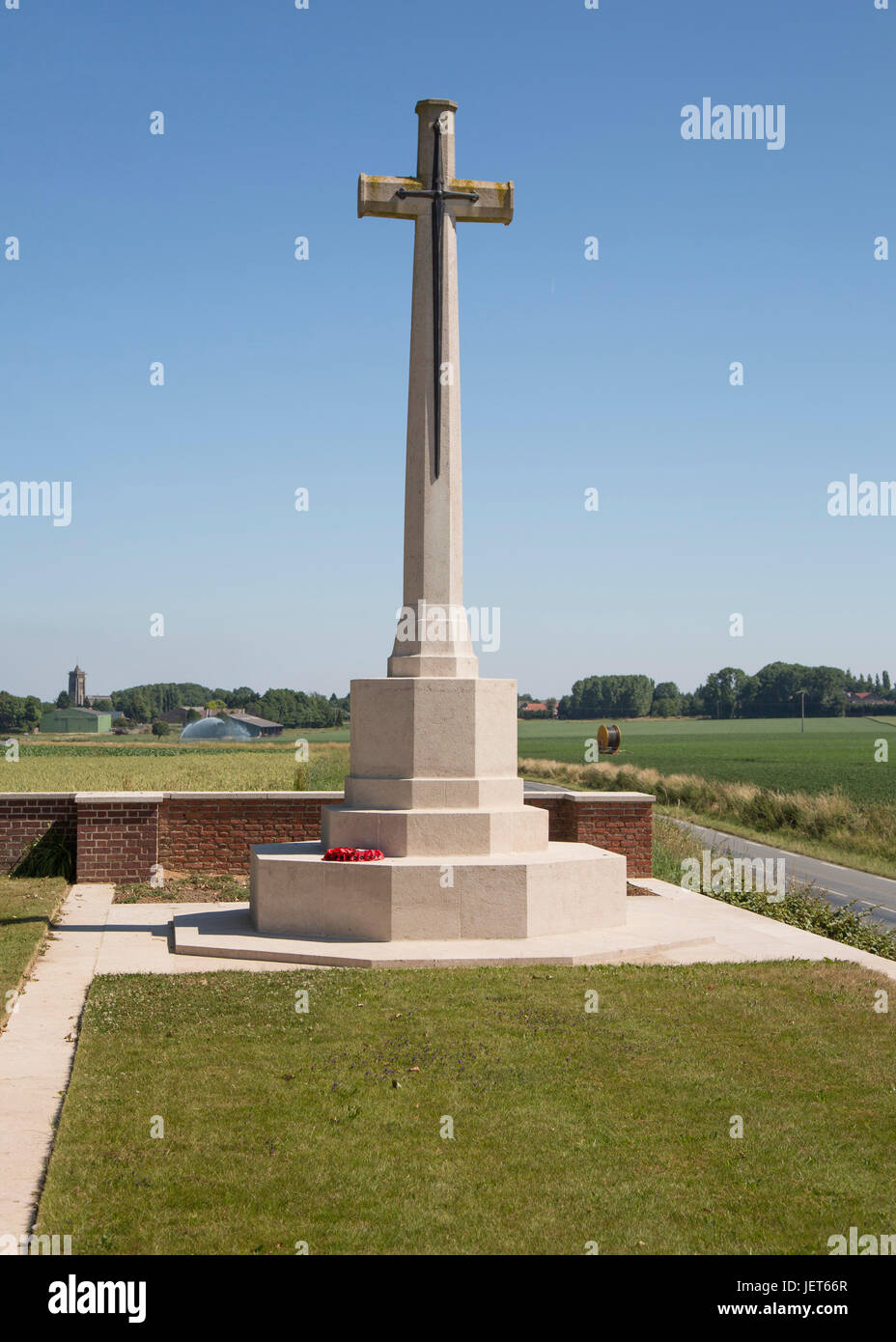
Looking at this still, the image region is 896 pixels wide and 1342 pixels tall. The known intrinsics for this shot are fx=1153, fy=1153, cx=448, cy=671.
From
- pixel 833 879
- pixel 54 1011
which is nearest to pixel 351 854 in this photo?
pixel 54 1011

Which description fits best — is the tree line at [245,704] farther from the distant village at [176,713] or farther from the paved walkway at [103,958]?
the paved walkway at [103,958]

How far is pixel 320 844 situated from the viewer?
39.6 ft

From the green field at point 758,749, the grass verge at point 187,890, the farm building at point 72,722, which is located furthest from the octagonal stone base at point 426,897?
the farm building at point 72,722

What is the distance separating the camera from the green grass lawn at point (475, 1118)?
15.1 ft

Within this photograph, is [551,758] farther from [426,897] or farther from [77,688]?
[77,688]

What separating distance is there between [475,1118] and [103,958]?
533 centimetres

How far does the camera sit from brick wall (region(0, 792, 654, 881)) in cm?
1491

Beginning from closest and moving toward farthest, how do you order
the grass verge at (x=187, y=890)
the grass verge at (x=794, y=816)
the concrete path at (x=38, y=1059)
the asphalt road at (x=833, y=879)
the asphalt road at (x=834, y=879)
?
the concrete path at (x=38, y=1059) < the grass verge at (x=187, y=890) < the asphalt road at (x=833, y=879) < the asphalt road at (x=834, y=879) < the grass verge at (x=794, y=816)

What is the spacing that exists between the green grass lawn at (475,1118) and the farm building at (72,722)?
3578 inches

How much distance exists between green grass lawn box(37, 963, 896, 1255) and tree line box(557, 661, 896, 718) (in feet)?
361

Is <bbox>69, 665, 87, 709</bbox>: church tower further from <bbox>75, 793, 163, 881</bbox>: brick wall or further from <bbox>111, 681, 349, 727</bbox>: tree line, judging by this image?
<bbox>75, 793, 163, 881</bbox>: brick wall
